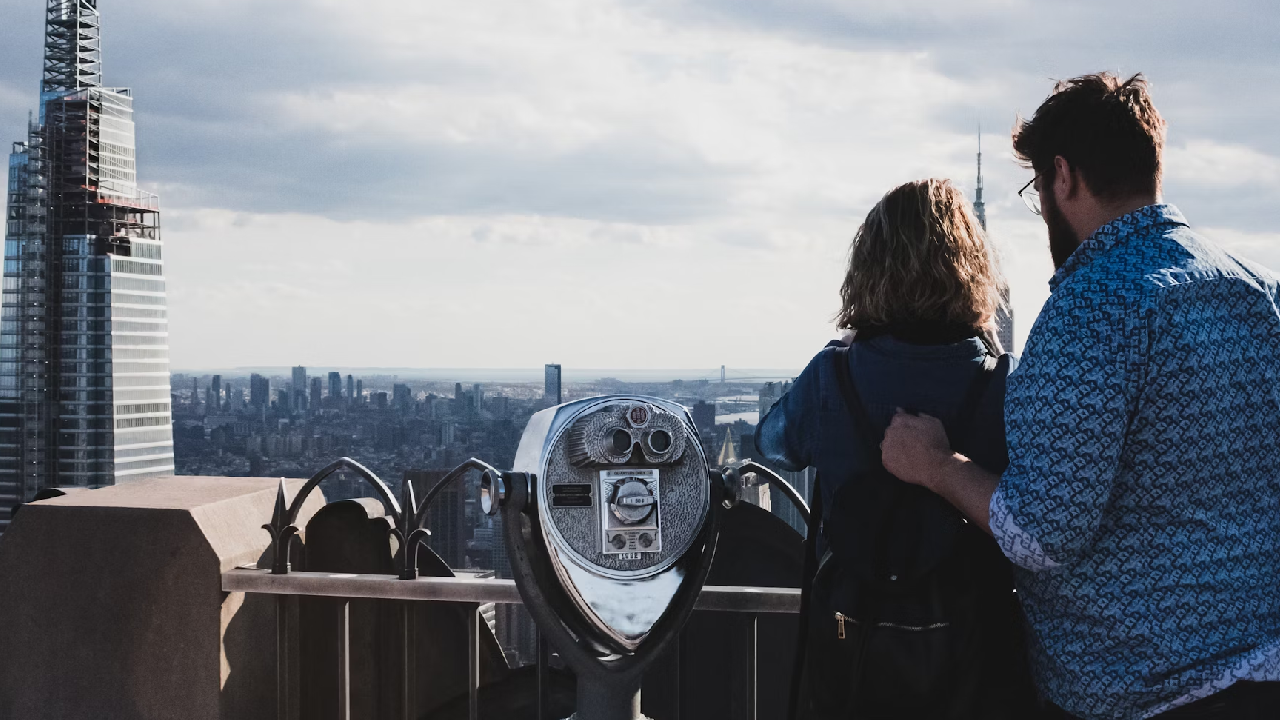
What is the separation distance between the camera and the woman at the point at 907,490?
6.63 ft

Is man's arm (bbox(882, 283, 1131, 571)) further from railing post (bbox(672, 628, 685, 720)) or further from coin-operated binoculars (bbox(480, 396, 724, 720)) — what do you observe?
railing post (bbox(672, 628, 685, 720))

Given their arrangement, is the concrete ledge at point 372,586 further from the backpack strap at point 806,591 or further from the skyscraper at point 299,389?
the skyscraper at point 299,389

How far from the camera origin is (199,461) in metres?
31.2

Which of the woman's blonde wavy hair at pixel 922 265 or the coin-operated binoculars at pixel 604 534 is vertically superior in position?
the woman's blonde wavy hair at pixel 922 265

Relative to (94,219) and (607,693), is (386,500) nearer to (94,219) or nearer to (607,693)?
(607,693)

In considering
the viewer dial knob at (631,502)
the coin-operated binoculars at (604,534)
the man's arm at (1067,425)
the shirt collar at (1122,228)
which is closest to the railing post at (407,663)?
the coin-operated binoculars at (604,534)

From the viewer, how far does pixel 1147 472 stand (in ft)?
6.05

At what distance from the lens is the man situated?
1799 millimetres

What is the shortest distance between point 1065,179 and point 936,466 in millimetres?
543

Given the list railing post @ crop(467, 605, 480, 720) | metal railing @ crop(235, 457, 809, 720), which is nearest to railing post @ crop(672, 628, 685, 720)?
metal railing @ crop(235, 457, 809, 720)

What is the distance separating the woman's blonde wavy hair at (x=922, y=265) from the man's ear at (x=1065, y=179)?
0.23 m

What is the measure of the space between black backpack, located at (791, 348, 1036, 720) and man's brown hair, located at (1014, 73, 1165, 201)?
0.40 metres

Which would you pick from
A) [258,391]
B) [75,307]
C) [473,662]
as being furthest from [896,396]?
[75,307]

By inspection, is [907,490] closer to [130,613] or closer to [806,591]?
[806,591]
